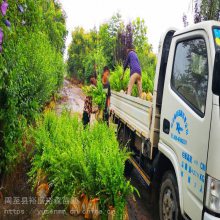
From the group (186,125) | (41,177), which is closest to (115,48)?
(41,177)

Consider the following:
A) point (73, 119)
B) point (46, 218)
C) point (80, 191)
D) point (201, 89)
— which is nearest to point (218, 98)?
Answer: point (201, 89)

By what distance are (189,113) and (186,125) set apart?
12 cm

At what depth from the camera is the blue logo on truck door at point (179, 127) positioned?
297 centimetres

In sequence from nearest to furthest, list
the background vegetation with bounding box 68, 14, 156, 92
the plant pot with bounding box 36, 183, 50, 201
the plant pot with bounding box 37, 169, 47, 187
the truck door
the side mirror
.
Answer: the side mirror < the truck door < the plant pot with bounding box 36, 183, 50, 201 < the plant pot with bounding box 37, 169, 47, 187 < the background vegetation with bounding box 68, 14, 156, 92

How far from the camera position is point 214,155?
7.83ft

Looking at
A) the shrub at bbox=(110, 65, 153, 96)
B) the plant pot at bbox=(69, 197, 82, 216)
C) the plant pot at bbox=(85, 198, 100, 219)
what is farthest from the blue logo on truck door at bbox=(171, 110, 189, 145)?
the shrub at bbox=(110, 65, 153, 96)

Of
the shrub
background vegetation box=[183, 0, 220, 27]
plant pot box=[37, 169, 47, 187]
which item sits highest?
background vegetation box=[183, 0, 220, 27]

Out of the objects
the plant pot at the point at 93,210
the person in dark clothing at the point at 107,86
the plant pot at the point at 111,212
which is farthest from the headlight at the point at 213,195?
the person in dark clothing at the point at 107,86

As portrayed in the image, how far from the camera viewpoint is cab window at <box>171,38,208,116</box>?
2840 mm

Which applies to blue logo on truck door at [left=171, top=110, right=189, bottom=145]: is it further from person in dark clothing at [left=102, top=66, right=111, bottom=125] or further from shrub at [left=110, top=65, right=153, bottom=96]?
shrub at [left=110, top=65, right=153, bottom=96]

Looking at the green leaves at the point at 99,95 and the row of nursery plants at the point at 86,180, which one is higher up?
the green leaves at the point at 99,95

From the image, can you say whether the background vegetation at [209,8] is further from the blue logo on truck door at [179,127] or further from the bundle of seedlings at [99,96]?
the bundle of seedlings at [99,96]

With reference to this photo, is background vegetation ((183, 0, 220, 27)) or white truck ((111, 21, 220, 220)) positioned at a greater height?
background vegetation ((183, 0, 220, 27))

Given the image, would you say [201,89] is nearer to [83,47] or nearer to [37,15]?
[37,15]
